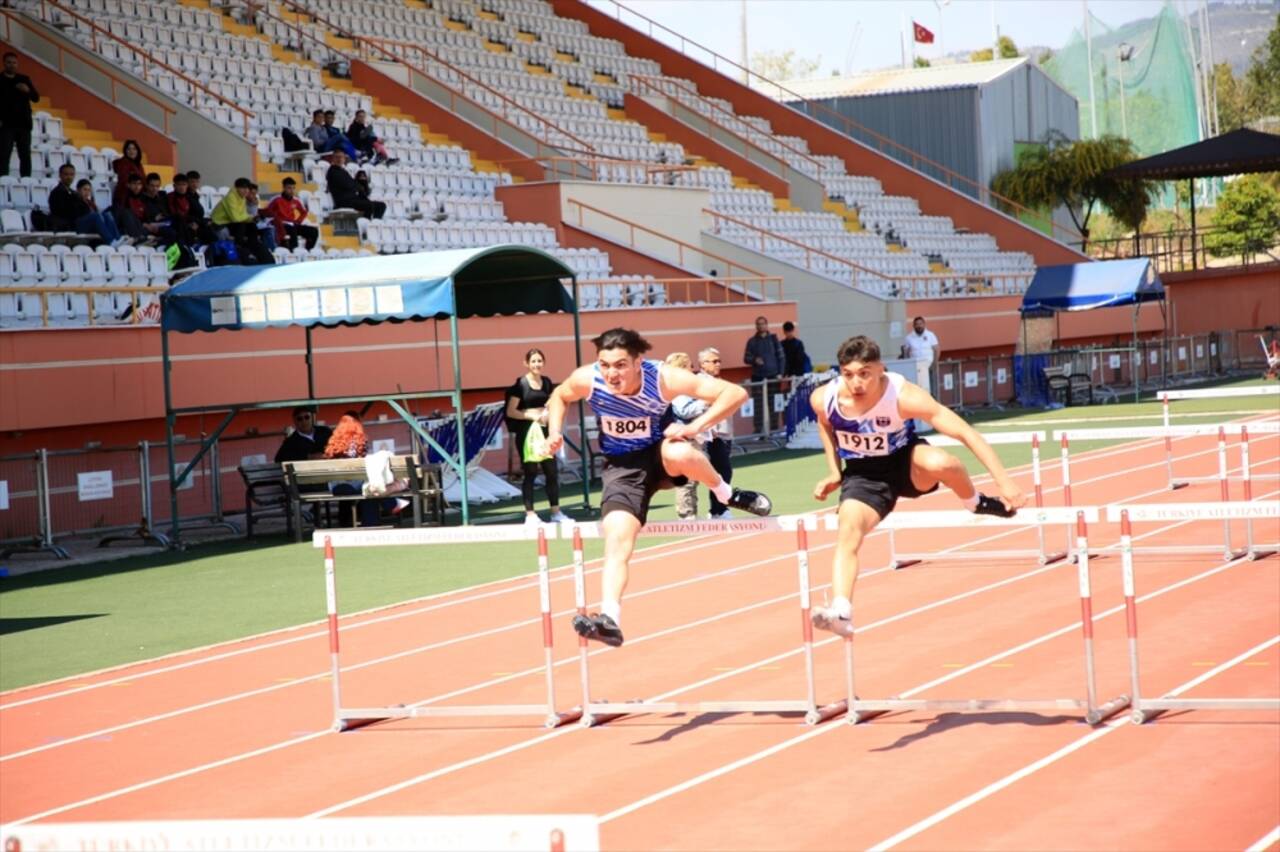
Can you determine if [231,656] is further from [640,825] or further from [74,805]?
[640,825]

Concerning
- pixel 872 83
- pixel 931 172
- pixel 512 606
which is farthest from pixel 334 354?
pixel 872 83

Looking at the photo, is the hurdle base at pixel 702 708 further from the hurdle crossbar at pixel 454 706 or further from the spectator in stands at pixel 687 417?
the spectator in stands at pixel 687 417

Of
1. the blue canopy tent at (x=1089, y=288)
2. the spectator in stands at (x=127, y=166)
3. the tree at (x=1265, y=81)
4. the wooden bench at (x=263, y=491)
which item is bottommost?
the wooden bench at (x=263, y=491)

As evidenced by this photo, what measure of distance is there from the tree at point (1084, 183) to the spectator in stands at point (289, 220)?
33.5 m

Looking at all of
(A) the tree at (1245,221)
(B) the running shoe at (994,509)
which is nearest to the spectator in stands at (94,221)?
(B) the running shoe at (994,509)

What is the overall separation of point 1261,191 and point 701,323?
39.3 meters

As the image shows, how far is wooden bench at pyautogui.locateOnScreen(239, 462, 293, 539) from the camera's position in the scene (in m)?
19.7

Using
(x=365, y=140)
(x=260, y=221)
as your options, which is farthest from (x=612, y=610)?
(x=365, y=140)

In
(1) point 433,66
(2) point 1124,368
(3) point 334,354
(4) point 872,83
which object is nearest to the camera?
(3) point 334,354

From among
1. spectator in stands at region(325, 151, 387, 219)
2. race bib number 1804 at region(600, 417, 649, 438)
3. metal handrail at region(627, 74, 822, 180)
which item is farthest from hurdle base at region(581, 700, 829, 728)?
metal handrail at region(627, 74, 822, 180)

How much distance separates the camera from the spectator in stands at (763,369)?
95.6ft

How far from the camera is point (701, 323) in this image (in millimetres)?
29828

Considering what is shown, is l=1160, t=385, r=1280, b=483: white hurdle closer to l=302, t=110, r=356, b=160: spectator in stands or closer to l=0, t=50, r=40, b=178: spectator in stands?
l=0, t=50, r=40, b=178: spectator in stands

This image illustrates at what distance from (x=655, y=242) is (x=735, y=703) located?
26084 millimetres
